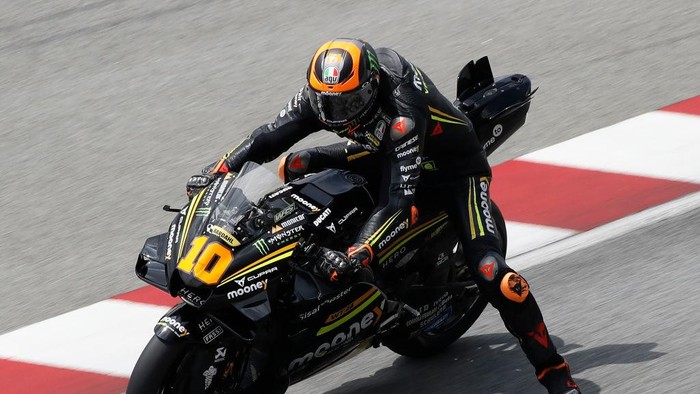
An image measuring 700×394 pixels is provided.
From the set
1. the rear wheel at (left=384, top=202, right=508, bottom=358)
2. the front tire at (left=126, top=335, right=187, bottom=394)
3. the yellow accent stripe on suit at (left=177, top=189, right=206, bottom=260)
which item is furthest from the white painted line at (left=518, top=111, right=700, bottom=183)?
the front tire at (left=126, top=335, right=187, bottom=394)

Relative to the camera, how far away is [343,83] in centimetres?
553

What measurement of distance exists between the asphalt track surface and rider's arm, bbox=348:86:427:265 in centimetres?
104

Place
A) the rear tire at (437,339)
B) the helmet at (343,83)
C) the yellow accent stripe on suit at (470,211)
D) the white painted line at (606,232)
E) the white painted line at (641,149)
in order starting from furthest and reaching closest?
the white painted line at (641,149), the white painted line at (606,232), the rear tire at (437,339), the yellow accent stripe on suit at (470,211), the helmet at (343,83)

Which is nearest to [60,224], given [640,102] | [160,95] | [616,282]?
[160,95]

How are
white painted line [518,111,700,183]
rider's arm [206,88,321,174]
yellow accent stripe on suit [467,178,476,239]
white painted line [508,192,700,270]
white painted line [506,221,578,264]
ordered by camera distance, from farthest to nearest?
white painted line [518,111,700,183]
white painted line [506,221,578,264]
white painted line [508,192,700,270]
rider's arm [206,88,321,174]
yellow accent stripe on suit [467,178,476,239]

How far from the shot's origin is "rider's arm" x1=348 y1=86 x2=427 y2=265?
18.1 ft

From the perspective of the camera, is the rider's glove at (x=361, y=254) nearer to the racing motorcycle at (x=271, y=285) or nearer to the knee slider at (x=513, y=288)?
the racing motorcycle at (x=271, y=285)

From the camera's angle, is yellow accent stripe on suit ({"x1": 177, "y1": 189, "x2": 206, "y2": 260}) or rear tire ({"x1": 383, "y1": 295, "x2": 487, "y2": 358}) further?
rear tire ({"x1": 383, "y1": 295, "x2": 487, "y2": 358})

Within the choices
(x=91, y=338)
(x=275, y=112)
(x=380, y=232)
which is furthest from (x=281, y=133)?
(x=275, y=112)

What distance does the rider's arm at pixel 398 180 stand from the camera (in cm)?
551

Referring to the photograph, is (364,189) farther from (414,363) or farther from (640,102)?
(640,102)

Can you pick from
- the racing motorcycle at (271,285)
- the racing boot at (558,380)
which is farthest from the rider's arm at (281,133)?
the racing boot at (558,380)

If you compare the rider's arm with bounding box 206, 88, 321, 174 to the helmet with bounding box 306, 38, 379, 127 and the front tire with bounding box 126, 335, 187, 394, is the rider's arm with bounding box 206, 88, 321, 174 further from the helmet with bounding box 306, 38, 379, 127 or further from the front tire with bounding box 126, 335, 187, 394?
the front tire with bounding box 126, 335, 187, 394

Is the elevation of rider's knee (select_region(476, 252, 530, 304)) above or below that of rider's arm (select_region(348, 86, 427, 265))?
below
